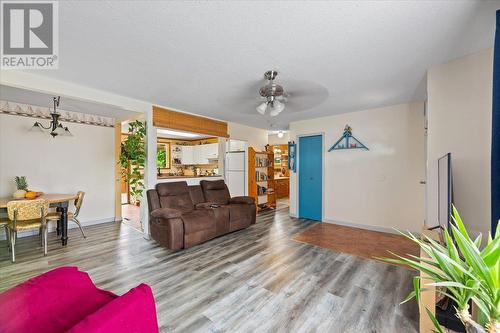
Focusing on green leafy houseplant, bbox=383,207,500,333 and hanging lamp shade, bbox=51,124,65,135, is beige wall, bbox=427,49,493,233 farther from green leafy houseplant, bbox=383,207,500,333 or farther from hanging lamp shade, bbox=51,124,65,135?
hanging lamp shade, bbox=51,124,65,135

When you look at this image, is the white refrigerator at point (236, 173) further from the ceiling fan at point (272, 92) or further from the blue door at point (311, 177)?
the ceiling fan at point (272, 92)

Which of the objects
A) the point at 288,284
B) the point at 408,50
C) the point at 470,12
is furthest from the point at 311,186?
the point at 470,12

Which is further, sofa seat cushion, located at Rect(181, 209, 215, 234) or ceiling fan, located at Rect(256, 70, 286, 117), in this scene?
sofa seat cushion, located at Rect(181, 209, 215, 234)

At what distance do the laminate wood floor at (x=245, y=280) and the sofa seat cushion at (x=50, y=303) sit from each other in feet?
2.69

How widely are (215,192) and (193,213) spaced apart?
44.2 inches

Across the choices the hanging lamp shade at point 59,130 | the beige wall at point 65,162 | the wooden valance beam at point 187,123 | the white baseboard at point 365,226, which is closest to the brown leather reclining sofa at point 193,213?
the wooden valance beam at point 187,123

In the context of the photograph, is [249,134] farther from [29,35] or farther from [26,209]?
[26,209]

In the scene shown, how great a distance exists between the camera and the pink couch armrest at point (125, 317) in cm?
73

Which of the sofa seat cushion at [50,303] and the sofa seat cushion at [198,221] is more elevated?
the sofa seat cushion at [50,303]

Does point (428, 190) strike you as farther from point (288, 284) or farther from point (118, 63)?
point (118, 63)

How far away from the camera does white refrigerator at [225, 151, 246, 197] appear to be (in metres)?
5.64

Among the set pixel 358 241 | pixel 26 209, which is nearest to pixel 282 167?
pixel 358 241

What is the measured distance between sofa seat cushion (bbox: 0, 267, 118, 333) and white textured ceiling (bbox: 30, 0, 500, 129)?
1.90 meters

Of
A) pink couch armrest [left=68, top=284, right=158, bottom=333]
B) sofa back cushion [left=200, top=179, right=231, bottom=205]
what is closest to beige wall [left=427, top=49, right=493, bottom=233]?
pink couch armrest [left=68, top=284, right=158, bottom=333]
